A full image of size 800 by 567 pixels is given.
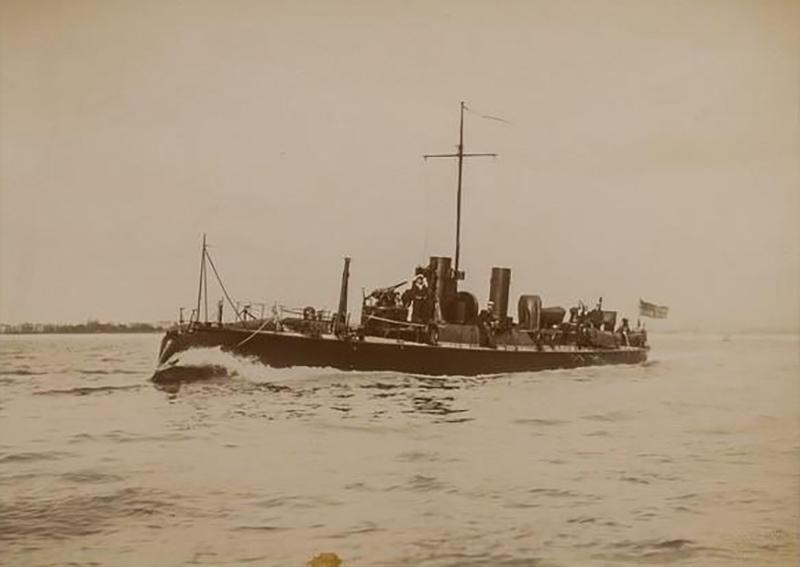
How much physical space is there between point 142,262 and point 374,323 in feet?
Answer: 2.63

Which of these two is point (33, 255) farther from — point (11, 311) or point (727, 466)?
point (727, 466)

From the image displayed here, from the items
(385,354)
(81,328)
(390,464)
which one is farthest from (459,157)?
(81,328)

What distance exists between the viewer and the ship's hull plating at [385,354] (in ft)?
10.6

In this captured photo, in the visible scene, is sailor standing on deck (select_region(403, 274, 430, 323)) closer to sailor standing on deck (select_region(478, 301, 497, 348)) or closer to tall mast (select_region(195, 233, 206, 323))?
sailor standing on deck (select_region(478, 301, 497, 348))

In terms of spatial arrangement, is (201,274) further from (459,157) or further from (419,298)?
(459,157)

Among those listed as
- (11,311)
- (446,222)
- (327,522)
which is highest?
(446,222)

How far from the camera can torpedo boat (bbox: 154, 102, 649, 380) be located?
3229 millimetres

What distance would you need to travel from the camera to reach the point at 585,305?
3.38 meters

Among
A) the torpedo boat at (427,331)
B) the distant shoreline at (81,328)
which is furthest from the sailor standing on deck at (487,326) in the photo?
the distant shoreline at (81,328)

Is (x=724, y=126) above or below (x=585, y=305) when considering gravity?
above

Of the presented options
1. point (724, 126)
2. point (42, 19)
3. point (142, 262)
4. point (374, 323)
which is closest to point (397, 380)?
point (374, 323)

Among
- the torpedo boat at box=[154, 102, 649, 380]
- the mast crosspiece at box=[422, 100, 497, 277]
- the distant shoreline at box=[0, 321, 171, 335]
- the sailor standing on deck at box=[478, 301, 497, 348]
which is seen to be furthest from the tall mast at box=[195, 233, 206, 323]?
the sailor standing on deck at box=[478, 301, 497, 348]

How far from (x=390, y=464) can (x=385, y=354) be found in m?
0.57

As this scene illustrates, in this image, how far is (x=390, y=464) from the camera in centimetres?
306
